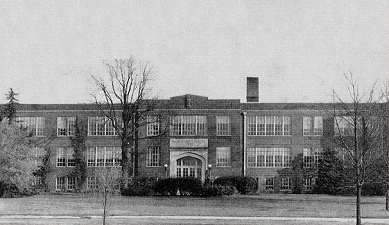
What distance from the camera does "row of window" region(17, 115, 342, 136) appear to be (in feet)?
168

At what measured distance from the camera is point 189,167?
50.8 m

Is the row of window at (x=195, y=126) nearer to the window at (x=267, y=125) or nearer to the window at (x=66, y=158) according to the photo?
the window at (x=267, y=125)

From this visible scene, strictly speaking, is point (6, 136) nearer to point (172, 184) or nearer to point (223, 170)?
point (172, 184)

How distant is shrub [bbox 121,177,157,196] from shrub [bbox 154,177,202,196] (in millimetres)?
582

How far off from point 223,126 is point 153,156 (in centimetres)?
653

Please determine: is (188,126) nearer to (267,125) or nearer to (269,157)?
(267,125)

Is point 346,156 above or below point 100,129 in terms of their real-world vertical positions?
below

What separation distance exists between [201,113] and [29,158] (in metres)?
15.3

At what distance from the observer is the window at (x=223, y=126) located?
51094mm

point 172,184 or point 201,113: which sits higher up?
point 201,113

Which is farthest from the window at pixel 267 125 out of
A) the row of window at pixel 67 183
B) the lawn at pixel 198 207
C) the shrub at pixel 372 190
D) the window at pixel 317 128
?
the lawn at pixel 198 207

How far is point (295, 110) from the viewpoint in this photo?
169ft

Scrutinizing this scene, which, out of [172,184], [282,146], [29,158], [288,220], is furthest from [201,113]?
[288,220]

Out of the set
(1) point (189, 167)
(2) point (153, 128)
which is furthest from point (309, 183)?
(2) point (153, 128)
